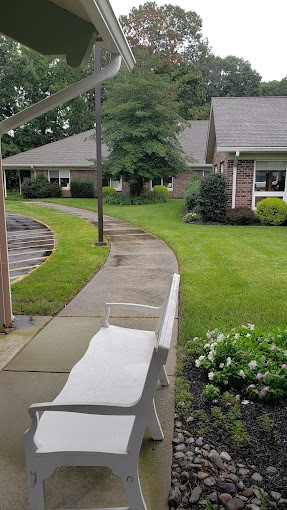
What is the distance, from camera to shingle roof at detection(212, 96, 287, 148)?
1603cm

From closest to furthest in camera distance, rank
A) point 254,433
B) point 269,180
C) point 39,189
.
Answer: point 254,433 < point 269,180 < point 39,189

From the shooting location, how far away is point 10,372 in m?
3.49

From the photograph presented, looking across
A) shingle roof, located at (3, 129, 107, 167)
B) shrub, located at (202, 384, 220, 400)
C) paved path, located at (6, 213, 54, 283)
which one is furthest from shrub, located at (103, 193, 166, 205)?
shrub, located at (202, 384, 220, 400)

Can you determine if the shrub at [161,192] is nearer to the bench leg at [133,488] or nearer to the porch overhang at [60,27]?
the porch overhang at [60,27]

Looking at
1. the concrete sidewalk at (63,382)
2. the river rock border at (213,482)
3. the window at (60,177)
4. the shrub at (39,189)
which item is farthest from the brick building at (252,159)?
the window at (60,177)

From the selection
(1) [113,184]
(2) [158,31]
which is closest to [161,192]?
(1) [113,184]

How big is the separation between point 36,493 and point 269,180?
16.4m

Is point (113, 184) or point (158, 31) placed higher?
point (158, 31)

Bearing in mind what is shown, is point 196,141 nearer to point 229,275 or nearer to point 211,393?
point 229,275

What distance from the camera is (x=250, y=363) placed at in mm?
3174

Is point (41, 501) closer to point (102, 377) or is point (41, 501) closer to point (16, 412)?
point (102, 377)

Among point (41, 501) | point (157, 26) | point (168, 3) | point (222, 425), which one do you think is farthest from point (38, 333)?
point (168, 3)

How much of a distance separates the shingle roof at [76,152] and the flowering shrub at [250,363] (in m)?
26.6

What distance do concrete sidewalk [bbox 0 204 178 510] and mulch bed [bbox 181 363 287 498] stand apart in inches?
8.6
